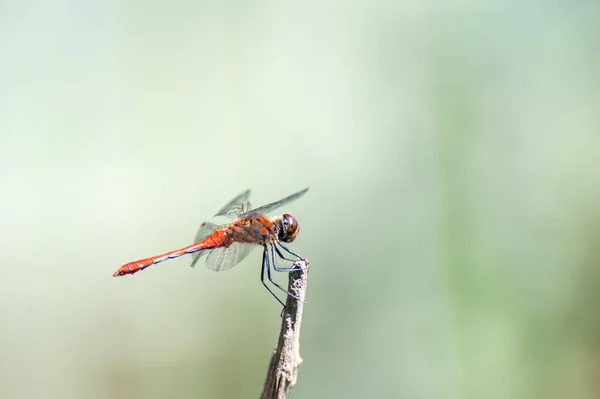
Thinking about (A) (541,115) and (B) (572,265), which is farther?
(A) (541,115)

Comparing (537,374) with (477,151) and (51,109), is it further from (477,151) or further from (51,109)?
(51,109)

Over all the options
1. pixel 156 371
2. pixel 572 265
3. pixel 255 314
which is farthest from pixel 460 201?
pixel 156 371

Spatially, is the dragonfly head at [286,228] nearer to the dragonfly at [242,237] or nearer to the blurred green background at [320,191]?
the dragonfly at [242,237]

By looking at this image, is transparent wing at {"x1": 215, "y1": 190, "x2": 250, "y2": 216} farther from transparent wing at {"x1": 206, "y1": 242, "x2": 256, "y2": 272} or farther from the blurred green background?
the blurred green background

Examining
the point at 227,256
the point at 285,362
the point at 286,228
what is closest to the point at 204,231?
the point at 227,256

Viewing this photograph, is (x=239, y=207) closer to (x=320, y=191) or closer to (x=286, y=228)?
(x=286, y=228)

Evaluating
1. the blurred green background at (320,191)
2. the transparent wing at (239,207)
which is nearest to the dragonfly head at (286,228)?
the transparent wing at (239,207)
